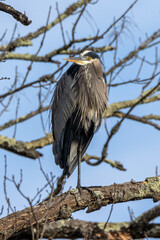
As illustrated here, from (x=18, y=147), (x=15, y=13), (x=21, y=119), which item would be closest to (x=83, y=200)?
(x=15, y=13)

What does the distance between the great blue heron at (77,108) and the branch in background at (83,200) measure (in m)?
0.73

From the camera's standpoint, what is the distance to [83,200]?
3445 millimetres

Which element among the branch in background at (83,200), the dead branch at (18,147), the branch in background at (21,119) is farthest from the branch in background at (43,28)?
the branch in background at (83,200)

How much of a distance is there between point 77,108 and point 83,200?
49.6 inches

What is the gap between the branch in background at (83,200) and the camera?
3.22 metres

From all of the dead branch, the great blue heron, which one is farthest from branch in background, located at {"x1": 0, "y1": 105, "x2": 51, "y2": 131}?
the great blue heron

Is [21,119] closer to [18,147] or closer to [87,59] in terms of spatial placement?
[18,147]

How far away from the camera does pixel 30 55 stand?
6344 millimetres

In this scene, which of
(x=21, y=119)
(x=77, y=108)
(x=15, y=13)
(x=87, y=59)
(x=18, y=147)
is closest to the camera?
(x=15, y=13)

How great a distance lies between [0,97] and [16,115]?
1.42ft

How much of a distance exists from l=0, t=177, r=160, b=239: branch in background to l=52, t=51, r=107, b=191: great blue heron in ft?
2.38

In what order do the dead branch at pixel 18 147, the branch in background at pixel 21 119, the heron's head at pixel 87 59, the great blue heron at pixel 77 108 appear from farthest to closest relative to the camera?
the branch in background at pixel 21 119 → the dead branch at pixel 18 147 → the heron's head at pixel 87 59 → the great blue heron at pixel 77 108

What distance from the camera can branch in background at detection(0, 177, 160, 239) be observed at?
3225mm

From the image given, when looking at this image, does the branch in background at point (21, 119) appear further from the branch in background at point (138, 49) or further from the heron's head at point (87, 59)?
the heron's head at point (87, 59)
